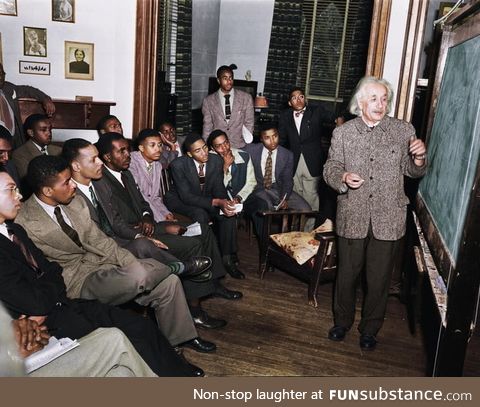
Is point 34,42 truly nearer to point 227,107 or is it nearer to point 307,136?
Result: point 227,107

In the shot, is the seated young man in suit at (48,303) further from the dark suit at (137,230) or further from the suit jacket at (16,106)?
the suit jacket at (16,106)

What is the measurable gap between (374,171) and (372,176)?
0.03 m

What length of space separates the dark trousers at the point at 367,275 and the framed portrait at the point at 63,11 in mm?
4860

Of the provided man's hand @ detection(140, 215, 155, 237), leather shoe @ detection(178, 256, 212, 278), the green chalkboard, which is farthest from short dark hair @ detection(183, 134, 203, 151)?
the green chalkboard

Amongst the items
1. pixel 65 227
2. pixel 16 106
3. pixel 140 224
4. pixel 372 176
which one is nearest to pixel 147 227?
pixel 140 224

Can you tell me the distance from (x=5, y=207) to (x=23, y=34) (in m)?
4.81

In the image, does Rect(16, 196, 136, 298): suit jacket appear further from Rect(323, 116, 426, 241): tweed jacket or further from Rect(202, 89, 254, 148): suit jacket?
Rect(202, 89, 254, 148): suit jacket

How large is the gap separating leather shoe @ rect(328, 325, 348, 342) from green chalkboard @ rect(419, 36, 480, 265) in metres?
1.03

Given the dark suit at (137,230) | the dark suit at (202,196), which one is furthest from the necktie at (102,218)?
the dark suit at (202,196)

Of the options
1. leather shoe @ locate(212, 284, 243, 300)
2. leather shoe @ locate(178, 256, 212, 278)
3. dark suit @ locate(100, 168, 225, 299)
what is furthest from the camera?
leather shoe @ locate(212, 284, 243, 300)

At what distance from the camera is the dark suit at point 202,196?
4160 mm

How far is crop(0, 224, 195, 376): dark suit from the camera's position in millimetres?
2160

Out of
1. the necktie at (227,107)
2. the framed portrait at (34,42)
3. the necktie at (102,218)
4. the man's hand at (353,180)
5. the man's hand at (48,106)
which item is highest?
the framed portrait at (34,42)
